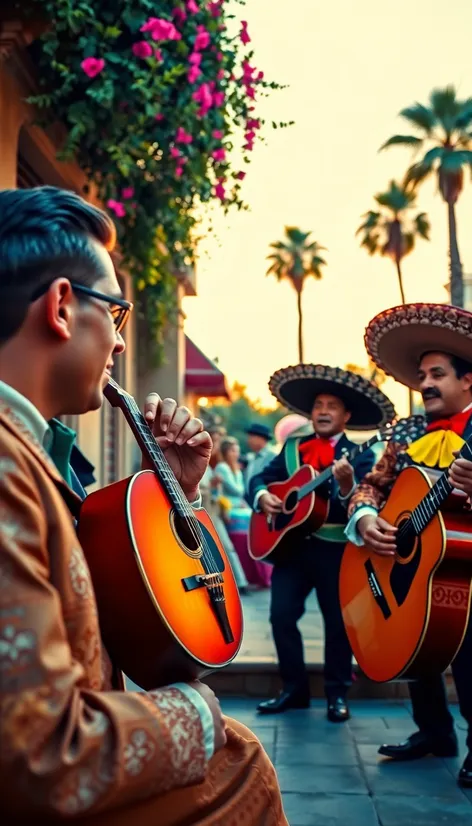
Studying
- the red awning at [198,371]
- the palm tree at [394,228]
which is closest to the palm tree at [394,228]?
the palm tree at [394,228]

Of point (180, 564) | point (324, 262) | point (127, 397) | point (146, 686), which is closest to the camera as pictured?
point (146, 686)

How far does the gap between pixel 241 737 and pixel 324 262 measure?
139 ft

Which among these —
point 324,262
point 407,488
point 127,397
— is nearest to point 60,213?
point 127,397

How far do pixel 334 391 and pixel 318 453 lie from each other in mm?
406

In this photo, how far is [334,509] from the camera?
5551 mm

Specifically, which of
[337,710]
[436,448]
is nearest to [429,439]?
[436,448]

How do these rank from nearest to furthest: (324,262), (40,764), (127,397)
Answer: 1. (40,764)
2. (127,397)
3. (324,262)

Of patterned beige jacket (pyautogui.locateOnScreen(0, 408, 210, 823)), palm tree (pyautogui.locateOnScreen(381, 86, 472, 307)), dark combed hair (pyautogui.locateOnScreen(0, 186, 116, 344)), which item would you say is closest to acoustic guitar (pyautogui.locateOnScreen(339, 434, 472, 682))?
dark combed hair (pyautogui.locateOnScreen(0, 186, 116, 344))

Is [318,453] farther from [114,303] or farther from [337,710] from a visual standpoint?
[114,303]

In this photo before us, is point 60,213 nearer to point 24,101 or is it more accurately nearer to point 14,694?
point 14,694

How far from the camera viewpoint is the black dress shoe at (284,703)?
17.5 feet

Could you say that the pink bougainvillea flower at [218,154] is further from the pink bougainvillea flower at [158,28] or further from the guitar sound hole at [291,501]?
the guitar sound hole at [291,501]

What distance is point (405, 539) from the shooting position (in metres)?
4.11

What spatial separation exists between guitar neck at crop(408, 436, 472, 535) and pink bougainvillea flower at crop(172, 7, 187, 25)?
3.53 metres
